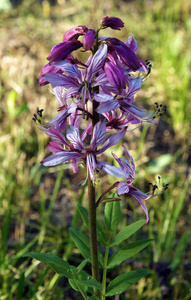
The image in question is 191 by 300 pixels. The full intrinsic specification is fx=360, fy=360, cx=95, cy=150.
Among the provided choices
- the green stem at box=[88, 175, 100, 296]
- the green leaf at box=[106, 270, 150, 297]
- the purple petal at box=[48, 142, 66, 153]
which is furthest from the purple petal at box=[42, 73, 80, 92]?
the green leaf at box=[106, 270, 150, 297]

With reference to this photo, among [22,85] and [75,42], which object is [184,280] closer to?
[75,42]

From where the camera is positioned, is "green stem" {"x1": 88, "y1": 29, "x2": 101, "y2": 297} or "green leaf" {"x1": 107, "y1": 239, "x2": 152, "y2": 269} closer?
"green stem" {"x1": 88, "y1": 29, "x2": 101, "y2": 297}

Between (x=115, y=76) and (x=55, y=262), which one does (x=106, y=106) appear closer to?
(x=115, y=76)

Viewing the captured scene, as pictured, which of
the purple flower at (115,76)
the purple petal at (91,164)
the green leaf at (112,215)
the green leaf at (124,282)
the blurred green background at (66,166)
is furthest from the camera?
the blurred green background at (66,166)

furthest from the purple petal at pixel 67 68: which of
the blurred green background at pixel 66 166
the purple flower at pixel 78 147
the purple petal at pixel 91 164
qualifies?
the blurred green background at pixel 66 166

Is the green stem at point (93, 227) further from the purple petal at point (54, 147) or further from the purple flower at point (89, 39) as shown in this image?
the purple flower at point (89, 39)

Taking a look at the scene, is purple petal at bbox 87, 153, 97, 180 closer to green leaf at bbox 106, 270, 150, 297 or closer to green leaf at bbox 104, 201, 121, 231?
green leaf at bbox 104, 201, 121, 231
